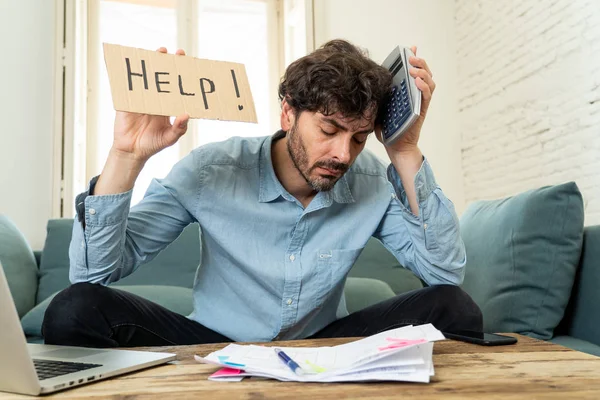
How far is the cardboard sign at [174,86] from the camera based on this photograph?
105 centimetres

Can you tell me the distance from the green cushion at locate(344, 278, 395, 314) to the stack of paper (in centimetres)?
99

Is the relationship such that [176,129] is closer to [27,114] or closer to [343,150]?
[343,150]

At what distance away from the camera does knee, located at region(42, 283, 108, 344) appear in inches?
41.8

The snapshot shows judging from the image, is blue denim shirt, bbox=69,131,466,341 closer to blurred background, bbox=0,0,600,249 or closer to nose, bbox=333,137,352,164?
nose, bbox=333,137,352,164

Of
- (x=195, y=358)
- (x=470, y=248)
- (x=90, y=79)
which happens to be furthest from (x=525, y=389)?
(x=90, y=79)

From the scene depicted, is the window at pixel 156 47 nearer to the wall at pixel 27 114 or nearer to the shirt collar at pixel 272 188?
the wall at pixel 27 114

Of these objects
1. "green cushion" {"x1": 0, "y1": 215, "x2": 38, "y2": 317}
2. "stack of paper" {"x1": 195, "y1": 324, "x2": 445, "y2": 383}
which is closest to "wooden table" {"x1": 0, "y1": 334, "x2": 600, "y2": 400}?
"stack of paper" {"x1": 195, "y1": 324, "x2": 445, "y2": 383}

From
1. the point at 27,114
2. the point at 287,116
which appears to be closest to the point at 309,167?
the point at 287,116

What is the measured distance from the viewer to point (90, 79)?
11.3 feet

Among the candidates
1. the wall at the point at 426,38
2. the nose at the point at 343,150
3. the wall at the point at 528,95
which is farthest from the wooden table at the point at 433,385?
the wall at the point at 426,38

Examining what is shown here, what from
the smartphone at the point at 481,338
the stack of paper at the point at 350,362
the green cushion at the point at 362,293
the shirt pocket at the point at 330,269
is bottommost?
the green cushion at the point at 362,293

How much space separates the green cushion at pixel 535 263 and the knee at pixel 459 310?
470 millimetres

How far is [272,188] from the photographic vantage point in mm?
1355

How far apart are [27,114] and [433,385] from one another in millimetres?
2766
